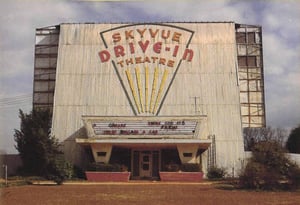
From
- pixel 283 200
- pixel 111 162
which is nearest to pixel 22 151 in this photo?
pixel 111 162

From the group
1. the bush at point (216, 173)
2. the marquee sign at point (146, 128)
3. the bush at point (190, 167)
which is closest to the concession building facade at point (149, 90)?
the marquee sign at point (146, 128)

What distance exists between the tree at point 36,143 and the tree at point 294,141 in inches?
1161

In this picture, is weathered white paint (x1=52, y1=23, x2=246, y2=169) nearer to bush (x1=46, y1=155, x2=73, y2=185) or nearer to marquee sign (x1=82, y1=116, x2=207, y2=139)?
marquee sign (x1=82, y1=116, x2=207, y2=139)

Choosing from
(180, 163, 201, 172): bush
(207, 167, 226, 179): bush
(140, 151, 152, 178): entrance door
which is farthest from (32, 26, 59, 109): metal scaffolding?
(207, 167, 226, 179): bush

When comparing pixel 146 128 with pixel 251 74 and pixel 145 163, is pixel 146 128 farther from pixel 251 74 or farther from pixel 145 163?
pixel 251 74

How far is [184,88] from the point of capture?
3900 cm

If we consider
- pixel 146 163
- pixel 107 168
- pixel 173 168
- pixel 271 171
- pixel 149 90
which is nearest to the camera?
pixel 271 171

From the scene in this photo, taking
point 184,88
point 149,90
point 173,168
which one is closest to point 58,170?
point 173,168

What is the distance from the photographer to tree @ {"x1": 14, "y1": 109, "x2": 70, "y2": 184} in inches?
1320

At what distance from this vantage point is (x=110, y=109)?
126ft

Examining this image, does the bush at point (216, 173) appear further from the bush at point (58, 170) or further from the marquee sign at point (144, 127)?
the bush at point (58, 170)

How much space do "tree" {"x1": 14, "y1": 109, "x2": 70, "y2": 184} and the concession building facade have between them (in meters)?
2.55

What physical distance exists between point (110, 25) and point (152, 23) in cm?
399

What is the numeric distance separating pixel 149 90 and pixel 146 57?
10.8ft
